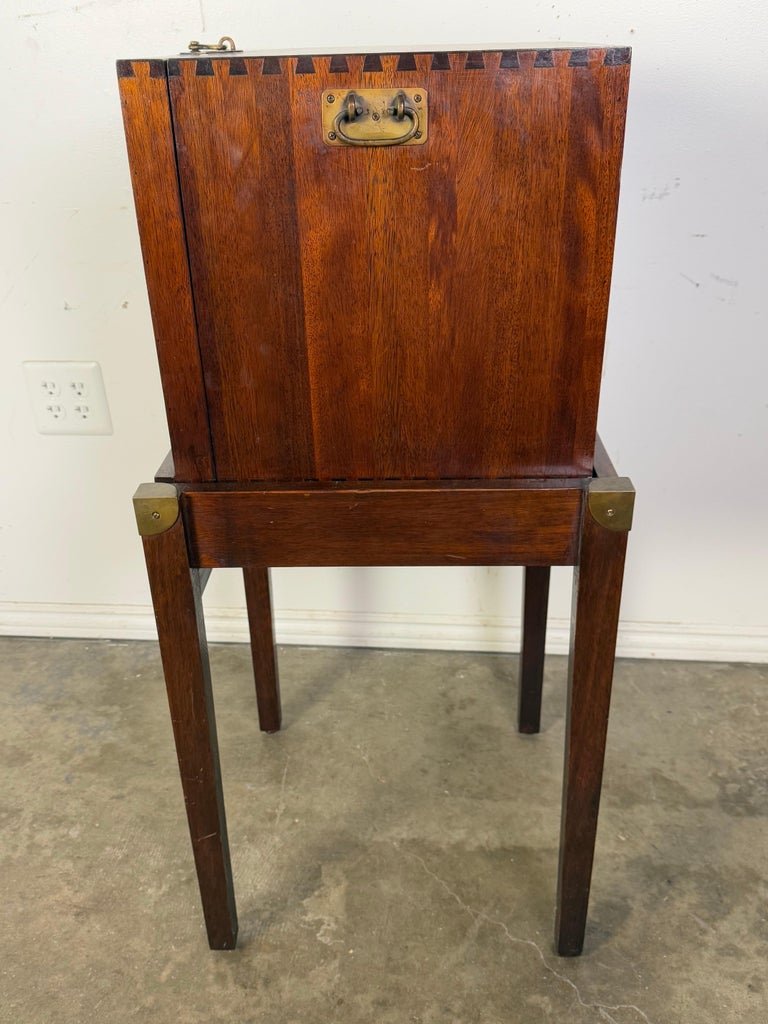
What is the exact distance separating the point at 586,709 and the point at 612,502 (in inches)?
→ 9.3

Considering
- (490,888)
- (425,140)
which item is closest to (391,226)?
(425,140)

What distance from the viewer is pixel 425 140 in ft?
2.32

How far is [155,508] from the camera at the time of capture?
2.70 ft

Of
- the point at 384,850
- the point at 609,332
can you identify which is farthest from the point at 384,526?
the point at 609,332

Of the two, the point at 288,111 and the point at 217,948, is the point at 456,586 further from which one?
the point at 288,111

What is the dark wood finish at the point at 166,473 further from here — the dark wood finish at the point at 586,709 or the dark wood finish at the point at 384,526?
the dark wood finish at the point at 586,709

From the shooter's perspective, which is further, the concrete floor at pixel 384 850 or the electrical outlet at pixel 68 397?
the electrical outlet at pixel 68 397

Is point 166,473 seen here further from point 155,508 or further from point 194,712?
point 194,712

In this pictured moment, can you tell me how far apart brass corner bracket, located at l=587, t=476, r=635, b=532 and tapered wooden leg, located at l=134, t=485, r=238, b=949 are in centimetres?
40

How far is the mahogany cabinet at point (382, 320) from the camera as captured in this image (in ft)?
2.29

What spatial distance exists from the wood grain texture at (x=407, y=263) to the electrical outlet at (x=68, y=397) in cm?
70

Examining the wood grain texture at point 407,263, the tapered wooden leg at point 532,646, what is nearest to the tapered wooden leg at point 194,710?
the wood grain texture at point 407,263

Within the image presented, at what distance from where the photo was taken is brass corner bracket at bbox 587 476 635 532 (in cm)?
79

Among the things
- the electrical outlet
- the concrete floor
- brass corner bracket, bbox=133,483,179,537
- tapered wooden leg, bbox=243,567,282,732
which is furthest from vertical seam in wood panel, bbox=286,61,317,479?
the electrical outlet
